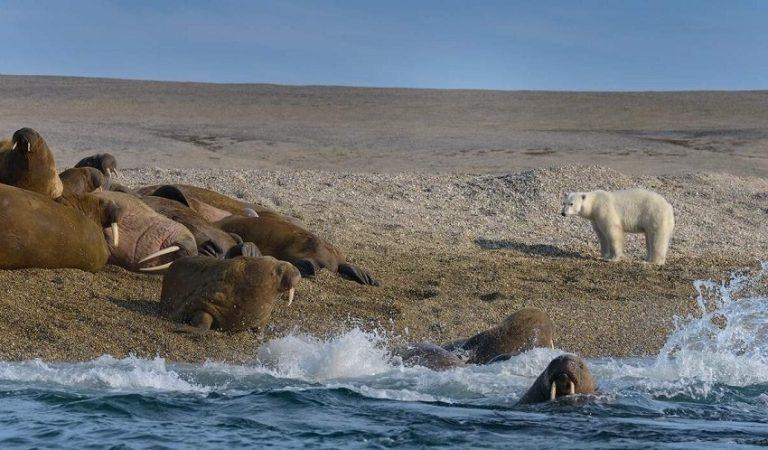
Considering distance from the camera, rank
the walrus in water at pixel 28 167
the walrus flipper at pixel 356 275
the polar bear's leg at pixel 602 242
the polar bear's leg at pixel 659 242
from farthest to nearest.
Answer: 1. the polar bear's leg at pixel 602 242
2. the polar bear's leg at pixel 659 242
3. the walrus flipper at pixel 356 275
4. the walrus in water at pixel 28 167

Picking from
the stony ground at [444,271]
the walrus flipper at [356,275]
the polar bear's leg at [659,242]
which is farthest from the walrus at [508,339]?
the polar bear's leg at [659,242]

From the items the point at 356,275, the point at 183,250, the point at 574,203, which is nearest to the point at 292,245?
the point at 356,275

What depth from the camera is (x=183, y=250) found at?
1214cm

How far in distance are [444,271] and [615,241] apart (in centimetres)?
311

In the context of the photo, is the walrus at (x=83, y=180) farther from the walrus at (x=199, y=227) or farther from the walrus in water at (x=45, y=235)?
the walrus in water at (x=45, y=235)

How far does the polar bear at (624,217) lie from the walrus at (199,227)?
5121 millimetres

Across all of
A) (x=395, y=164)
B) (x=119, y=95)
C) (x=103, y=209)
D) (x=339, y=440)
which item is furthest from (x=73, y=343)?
(x=119, y=95)

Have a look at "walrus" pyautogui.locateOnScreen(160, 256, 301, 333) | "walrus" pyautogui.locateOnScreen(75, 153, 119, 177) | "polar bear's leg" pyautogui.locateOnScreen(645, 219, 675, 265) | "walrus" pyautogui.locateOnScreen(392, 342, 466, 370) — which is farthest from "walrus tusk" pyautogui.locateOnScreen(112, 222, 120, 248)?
"polar bear's leg" pyautogui.locateOnScreen(645, 219, 675, 265)

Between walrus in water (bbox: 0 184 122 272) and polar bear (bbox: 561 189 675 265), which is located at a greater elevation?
polar bear (bbox: 561 189 675 265)

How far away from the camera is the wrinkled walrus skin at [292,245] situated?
12773mm

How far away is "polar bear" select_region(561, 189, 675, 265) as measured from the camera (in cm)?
1590

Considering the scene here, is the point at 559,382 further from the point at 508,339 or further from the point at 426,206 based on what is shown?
the point at 426,206

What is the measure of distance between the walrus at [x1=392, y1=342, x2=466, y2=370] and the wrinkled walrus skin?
2521 millimetres

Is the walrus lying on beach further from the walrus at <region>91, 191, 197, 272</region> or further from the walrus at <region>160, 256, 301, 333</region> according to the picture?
the walrus at <region>160, 256, 301, 333</region>
